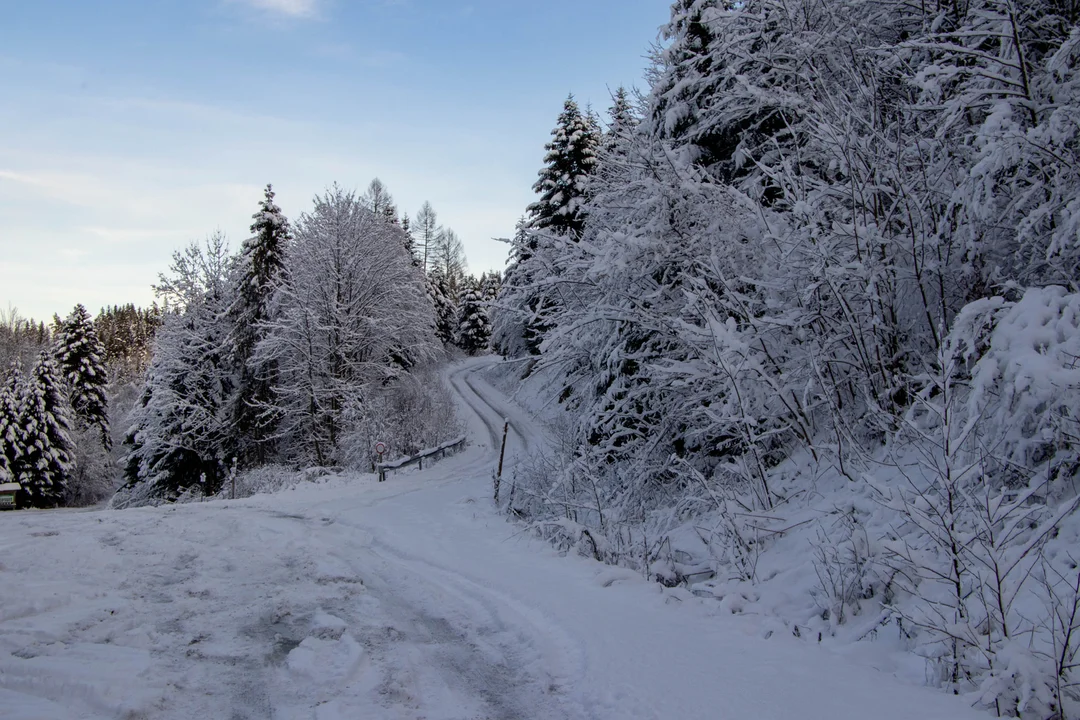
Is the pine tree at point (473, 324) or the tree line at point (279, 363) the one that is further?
the pine tree at point (473, 324)

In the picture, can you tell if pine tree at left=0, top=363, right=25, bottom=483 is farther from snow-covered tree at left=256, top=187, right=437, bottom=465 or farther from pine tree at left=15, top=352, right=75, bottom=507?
snow-covered tree at left=256, top=187, right=437, bottom=465

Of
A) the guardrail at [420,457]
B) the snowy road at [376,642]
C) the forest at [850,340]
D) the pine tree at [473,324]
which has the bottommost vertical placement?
the guardrail at [420,457]

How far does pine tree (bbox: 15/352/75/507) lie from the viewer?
109 ft

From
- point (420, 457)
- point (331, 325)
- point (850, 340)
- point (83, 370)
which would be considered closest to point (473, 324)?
point (83, 370)

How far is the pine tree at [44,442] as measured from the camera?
33250 millimetres

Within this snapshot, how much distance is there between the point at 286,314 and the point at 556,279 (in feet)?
61.0

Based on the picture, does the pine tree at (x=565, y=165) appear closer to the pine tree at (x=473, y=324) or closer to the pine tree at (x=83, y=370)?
the pine tree at (x=473, y=324)

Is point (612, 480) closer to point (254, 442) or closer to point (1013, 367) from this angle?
point (1013, 367)

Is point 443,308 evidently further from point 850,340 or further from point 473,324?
point 850,340

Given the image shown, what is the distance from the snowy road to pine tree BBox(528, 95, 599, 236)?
19.2 m

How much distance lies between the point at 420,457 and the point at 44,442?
2775 centimetres

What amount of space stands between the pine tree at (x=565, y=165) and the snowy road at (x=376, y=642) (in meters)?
19.2

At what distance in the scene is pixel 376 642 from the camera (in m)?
4.72

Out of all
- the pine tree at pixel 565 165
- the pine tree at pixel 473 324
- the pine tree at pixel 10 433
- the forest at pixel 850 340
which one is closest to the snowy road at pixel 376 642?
the forest at pixel 850 340
